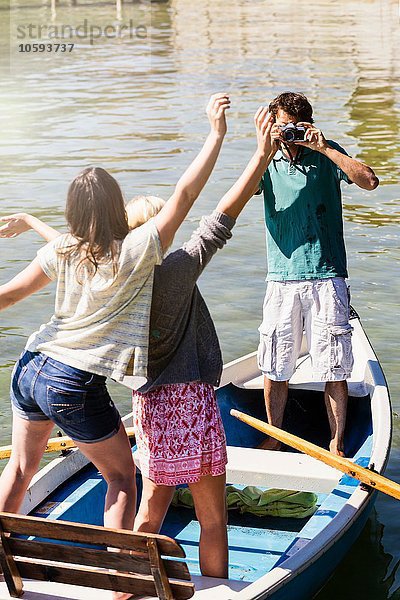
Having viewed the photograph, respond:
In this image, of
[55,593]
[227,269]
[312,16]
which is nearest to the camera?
[55,593]

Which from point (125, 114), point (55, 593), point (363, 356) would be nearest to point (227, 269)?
point (363, 356)

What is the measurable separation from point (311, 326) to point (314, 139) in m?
1.08

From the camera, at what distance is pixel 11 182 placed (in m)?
16.7

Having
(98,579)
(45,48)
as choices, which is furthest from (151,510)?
(45,48)

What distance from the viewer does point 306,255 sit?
578 centimetres

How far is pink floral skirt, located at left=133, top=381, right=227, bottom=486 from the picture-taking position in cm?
418

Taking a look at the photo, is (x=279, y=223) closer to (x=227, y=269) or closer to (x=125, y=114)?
(x=227, y=269)

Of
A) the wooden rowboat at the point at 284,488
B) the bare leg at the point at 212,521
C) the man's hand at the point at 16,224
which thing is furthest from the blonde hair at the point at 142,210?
the wooden rowboat at the point at 284,488

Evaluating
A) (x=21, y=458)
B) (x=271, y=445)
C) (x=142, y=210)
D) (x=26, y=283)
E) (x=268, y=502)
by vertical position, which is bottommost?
(x=268, y=502)

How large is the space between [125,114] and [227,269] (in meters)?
11.3

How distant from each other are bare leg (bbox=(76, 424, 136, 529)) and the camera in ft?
6.53

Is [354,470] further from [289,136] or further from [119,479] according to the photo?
[289,136]

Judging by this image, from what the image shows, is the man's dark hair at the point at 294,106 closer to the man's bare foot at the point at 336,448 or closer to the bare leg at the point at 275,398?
the bare leg at the point at 275,398

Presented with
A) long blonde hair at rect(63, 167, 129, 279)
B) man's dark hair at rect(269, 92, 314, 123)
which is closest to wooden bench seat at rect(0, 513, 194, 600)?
long blonde hair at rect(63, 167, 129, 279)
